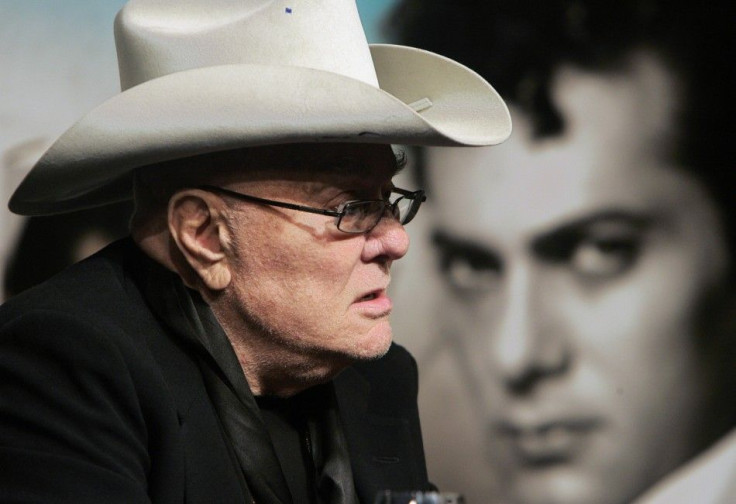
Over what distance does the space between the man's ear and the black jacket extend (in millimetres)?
94

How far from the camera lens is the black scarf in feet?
4.95

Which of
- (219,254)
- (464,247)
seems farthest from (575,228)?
(219,254)

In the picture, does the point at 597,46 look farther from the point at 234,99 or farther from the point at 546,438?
the point at 234,99

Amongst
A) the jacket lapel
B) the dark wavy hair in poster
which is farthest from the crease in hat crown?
the dark wavy hair in poster

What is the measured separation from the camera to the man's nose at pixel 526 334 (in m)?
2.42

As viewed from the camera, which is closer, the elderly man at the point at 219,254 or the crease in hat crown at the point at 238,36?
the elderly man at the point at 219,254

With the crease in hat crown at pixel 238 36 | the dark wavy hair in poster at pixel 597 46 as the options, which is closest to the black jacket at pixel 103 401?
the crease in hat crown at pixel 238 36

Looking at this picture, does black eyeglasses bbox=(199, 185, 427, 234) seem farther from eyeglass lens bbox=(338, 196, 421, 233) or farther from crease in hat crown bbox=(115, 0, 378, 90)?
crease in hat crown bbox=(115, 0, 378, 90)

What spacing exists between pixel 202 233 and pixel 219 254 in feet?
0.13

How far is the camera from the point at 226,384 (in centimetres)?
152

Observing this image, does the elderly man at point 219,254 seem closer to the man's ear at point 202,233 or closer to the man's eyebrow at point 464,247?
the man's ear at point 202,233

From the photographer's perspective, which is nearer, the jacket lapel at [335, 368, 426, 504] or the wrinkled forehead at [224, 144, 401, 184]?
the wrinkled forehead at [224, 144, 401, 184]

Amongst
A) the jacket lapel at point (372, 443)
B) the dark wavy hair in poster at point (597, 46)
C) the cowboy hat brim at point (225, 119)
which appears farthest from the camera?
the dark wavy hair in poster at point (597, 46)

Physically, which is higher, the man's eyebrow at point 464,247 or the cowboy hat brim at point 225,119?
the cowboy hat brim at point 225,119
